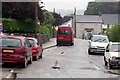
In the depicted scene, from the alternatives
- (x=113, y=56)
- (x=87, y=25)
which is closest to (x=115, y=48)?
(x=113, y=56)

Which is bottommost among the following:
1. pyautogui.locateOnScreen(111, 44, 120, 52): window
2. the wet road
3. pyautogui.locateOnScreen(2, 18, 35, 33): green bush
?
the wet road

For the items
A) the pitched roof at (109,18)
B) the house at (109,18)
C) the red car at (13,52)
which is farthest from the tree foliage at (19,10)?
the pitched roof at (109,18)

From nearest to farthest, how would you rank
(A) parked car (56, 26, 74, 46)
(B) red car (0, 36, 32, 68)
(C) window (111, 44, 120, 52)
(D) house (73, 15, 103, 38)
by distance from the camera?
1. (B) red car (0, 36, 32, 68)
2. (C) window (111, 44, 120, 52)
3. (A) parked car (56, 26, 74, 46)
4. (D) house (73, 15, 103, 38)

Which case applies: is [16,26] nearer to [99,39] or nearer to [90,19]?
[99,39]

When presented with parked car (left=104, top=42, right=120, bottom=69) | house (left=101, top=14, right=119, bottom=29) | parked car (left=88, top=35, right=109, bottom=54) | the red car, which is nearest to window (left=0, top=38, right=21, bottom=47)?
the red car

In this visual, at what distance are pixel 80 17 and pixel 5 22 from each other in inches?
3584

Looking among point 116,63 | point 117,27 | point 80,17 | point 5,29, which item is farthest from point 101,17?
point 116,63

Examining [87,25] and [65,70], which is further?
[87,25]

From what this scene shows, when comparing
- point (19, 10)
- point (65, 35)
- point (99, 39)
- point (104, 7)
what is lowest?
point (99, 39)

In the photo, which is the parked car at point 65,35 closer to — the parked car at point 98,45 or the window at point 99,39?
the window at point 99,39

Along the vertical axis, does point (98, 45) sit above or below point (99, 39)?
below

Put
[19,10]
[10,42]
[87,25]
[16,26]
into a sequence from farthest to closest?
[87,25] → [19,10] → [16,26] → [10,42]

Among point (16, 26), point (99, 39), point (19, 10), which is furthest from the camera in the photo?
point (19, 10)

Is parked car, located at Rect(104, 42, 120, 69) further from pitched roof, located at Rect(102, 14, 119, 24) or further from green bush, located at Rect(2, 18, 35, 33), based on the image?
pitched roof, located at Rect(102, 14, 119, 24)
